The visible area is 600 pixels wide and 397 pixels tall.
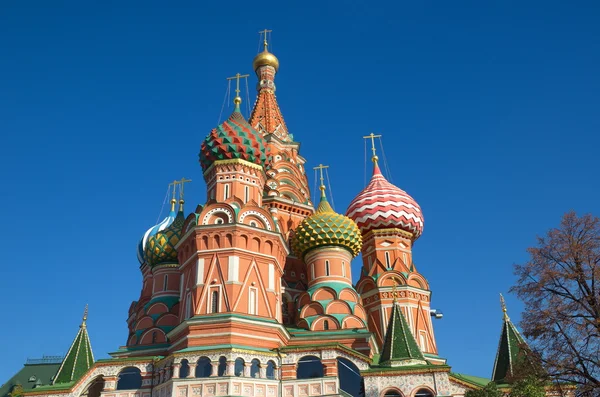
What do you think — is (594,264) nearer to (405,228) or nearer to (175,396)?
(175,396)

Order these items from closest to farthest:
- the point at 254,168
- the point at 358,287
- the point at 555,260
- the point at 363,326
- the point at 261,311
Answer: the point at 555,260, the point at 261,311, the point at 363,326, the point at 254,168, the point at 358,287

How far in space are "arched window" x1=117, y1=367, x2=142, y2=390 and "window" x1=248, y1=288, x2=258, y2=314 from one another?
14.2 feet

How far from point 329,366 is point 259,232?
5.60 meters

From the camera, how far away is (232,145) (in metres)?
23.9

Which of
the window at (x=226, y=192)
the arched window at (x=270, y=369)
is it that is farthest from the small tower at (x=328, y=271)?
the window at (x=226, y=192)

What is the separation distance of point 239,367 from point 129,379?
14.1ft

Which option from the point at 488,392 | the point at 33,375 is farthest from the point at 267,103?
the point at 488,392

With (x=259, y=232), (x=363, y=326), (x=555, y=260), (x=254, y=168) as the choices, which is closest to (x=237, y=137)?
(x=254, y=168)

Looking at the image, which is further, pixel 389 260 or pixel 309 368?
pixel 389 260

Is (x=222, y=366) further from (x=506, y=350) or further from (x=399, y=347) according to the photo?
(x=506, y=350)

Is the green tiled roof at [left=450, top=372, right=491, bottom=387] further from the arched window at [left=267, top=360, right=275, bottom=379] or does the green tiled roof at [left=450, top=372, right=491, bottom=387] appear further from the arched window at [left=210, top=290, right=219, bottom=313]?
the arched window at [left=210, top=290, right=219, bottom=313]

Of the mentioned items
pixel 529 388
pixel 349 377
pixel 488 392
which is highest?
pixel 349 377

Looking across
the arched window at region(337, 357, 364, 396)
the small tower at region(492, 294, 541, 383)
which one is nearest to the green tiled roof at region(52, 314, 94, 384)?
the arched window at region(337, 357, 364, 396)

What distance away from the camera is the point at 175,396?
18281mm
